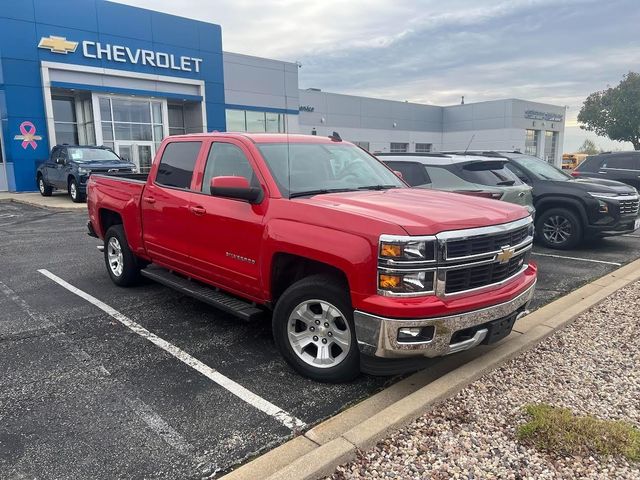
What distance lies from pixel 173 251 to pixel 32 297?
7.50ft

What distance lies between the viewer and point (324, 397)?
12.2 ft

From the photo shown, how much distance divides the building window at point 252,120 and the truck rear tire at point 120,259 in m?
22.4

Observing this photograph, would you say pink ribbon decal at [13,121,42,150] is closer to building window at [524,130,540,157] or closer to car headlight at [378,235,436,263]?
car headlight at [378,235,436,263]

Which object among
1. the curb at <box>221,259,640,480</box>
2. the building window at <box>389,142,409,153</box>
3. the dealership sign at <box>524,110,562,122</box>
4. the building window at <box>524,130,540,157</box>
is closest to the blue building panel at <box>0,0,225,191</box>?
the curb at <box>221,259,640,480</box>

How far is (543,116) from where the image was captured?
5181cm

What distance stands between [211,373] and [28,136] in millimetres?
21192

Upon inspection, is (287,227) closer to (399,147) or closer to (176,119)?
(176,119)

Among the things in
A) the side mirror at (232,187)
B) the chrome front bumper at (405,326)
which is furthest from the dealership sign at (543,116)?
the chrome front bumper at (405,326)

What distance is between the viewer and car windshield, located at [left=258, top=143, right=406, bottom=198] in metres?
4.34

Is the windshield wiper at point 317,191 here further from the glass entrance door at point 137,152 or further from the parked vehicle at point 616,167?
the glass entrance door at point 137,152

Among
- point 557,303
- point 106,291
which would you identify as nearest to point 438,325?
point 557,303

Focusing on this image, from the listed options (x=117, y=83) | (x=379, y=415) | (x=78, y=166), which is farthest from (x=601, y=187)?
(x=117, y=83)

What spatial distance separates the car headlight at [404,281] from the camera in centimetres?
332

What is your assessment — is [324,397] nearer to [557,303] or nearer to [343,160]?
[343,160]
